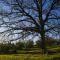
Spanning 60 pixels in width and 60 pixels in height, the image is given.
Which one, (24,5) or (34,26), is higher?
(24,5)

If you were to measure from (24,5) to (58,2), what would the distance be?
258cm

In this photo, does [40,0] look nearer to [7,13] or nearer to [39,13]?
[39,13]

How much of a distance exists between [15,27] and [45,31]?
228 cm

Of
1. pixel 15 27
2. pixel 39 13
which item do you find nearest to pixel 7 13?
pixel 15 27

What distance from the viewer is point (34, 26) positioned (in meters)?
19.1

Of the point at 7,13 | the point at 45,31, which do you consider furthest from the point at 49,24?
the point at 7,13

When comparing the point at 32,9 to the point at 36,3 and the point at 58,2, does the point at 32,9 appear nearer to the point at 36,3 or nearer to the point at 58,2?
the point at 36,3

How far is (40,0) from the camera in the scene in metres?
19.5

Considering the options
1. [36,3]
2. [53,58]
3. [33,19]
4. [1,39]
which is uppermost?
[36,3]

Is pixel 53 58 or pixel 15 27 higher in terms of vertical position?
pixel 15 27

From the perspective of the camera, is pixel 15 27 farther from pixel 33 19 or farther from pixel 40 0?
pixel 40 0

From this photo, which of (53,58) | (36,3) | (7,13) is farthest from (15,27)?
(53,58)

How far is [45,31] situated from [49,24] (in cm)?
63

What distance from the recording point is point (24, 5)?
1930 centimetres
